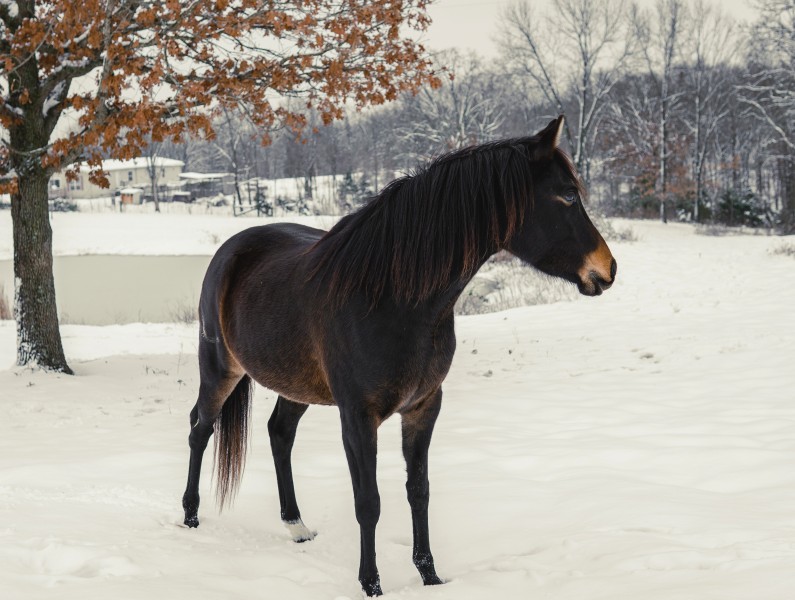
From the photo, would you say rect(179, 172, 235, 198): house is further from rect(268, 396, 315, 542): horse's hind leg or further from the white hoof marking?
the white hoof marking

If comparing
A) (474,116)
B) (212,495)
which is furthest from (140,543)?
(474,116)

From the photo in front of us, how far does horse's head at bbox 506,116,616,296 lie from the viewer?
112 inches

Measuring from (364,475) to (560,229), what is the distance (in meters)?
1.25

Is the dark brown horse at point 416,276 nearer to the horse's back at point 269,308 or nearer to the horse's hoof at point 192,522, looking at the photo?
the horse's back at point 269,308

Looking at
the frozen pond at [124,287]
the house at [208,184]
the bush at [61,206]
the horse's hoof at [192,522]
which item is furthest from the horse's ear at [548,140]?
the house at [208,184]

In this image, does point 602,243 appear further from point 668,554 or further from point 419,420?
point 668,554

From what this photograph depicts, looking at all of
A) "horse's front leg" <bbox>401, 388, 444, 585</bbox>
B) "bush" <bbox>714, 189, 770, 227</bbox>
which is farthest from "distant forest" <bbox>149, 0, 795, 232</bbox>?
"horse's front leg" <bbox>401, 388, 444, 585</bbox>

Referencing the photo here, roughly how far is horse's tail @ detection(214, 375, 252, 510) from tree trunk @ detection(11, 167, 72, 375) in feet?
15.6

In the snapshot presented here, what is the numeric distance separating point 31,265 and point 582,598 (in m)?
7.08

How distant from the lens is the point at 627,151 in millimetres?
42250

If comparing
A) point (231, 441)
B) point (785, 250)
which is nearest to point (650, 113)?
point (785, 250)

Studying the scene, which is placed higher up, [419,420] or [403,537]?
[419,420]

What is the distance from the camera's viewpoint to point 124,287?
20.1 meters

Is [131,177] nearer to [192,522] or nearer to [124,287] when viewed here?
[124,287]
